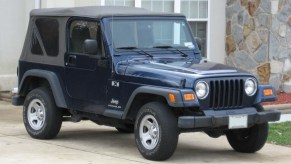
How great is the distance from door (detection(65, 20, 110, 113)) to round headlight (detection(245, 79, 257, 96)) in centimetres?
184

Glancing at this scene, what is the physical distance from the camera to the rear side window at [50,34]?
414 inches

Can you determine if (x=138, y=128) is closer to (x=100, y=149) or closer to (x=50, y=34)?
(x=100, y=149)

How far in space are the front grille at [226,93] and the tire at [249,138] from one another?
1.82 feet

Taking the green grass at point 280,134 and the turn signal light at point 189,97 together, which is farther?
the green grass at point 280,134

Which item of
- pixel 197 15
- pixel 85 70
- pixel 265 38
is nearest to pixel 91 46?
pixel 85 70

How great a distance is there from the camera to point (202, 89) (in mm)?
8820

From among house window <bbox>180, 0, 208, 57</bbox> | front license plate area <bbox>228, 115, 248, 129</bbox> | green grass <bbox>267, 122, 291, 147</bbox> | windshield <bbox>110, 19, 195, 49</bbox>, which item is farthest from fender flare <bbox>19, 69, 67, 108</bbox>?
house window <bbox>180, 0, 208, 57</bbox>

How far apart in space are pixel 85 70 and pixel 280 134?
132 inches

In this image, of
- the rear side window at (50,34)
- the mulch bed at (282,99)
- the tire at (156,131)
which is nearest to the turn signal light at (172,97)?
the tire at (156,131)

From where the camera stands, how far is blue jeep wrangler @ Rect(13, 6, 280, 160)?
8.83 meters

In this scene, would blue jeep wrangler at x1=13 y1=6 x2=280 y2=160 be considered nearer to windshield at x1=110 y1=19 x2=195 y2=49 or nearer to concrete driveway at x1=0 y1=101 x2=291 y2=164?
windshield at x1=110 y1=19 x2=195 y2=49

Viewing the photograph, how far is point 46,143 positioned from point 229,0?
7419 millimetres

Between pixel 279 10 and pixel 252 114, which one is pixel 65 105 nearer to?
pixel 252 114

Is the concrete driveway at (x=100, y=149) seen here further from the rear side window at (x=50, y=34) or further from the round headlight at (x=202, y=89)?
the rear side window at (x=50, y=34)
